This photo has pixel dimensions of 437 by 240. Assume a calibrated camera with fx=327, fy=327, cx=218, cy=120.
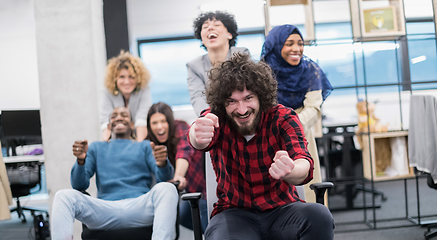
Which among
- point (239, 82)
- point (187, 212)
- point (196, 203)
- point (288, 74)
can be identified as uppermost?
point (288, 74)

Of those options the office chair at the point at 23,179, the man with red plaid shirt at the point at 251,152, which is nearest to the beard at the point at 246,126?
the man with red plaid shirt at the point at 251,152

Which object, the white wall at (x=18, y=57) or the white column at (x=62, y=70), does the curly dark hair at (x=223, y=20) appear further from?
the white wall at (x=18, y=57)

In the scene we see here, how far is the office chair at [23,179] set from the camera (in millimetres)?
2660

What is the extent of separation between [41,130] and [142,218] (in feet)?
5.33

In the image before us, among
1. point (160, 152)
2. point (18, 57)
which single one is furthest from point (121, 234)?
point (18, 57)

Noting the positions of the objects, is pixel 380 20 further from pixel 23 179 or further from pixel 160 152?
pixel 23 179

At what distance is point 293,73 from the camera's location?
2.11 metres

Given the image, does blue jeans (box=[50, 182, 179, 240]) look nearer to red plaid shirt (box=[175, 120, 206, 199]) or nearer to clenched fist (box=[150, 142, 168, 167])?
clenched fist (box=[150, 142, 168, 167])

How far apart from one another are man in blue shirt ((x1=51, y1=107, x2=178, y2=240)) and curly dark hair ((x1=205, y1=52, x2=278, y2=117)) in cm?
69

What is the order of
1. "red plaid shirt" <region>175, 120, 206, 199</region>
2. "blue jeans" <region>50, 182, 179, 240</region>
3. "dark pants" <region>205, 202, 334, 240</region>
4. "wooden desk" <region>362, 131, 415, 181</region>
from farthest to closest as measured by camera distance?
1. "wooden desk" <region>362, 131, 415, 181</region>
2. "red plaid shirt" <region>175, 120, 206, 199</region>
3. "blue jeans" <region>50, 182, 179, 240</region>
4. "dark pants" <region>205, 202, 334, 240</region>

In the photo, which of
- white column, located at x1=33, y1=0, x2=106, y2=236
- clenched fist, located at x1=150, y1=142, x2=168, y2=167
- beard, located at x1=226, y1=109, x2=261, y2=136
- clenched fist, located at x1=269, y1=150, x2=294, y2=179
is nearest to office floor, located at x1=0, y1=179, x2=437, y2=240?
white column, located at x1=33, y1=0, x2=106, y2=236

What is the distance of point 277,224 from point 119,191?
3.68ft

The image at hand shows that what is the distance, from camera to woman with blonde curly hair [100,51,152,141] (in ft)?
8.52

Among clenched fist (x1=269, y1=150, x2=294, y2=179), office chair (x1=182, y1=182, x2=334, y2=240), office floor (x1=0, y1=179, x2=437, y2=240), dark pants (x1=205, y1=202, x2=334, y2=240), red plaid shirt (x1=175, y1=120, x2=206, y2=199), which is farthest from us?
office floor (x1=0, y1=179, x2=437, y2=240)
